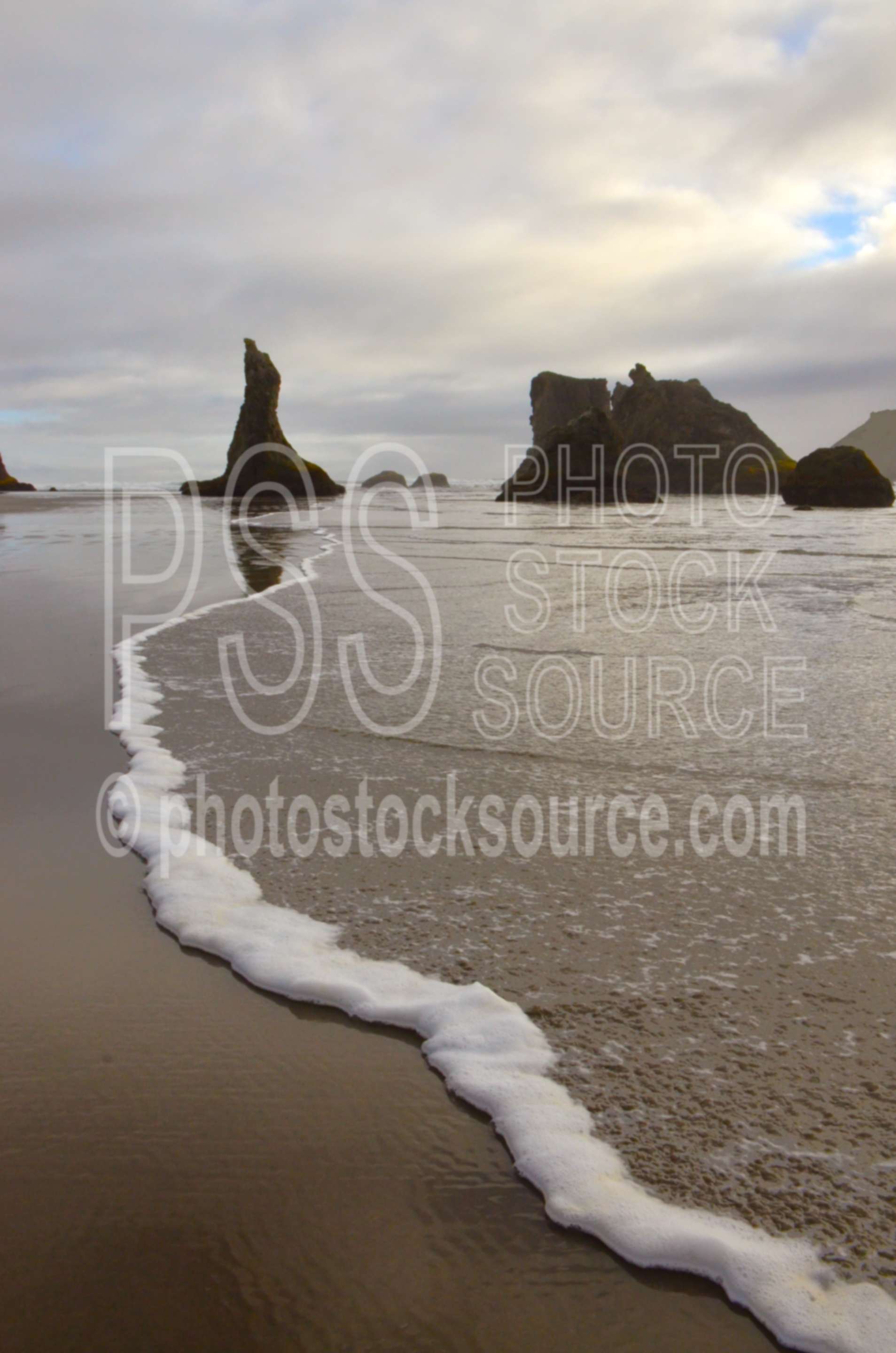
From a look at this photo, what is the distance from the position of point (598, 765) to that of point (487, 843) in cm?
92

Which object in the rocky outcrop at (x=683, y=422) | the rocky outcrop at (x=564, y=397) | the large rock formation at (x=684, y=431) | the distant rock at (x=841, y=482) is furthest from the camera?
the rocky outcrop at (x=564, y=397)

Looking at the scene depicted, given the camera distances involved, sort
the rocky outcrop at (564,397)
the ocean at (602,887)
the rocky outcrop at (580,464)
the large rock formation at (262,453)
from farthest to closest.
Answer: the rocky outcrop at (564,397), the large rock formation at (262,453), the rocky outcrop at (580,464), the ocean at (602,887)

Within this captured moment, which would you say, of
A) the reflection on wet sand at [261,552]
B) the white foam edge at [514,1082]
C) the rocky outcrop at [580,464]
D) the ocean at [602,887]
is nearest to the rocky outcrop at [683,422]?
the rocky outcrop at [580,464]

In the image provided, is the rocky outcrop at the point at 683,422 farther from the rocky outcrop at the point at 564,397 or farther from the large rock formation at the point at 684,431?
the rocky outcrop at the point at 564,397

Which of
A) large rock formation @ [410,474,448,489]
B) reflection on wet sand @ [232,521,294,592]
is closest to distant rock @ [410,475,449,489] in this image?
large rock formation @ [410,474,448,489]

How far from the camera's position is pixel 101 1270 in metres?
1.43

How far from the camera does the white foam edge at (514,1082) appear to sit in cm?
143

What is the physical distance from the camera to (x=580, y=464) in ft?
169

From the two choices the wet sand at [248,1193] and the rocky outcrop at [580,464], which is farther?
the rocky outcrop at [580,464]

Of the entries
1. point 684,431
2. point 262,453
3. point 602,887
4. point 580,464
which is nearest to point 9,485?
point 262,453

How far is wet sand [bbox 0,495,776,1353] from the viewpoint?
53.7 inches

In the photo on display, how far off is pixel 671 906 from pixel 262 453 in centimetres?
5672

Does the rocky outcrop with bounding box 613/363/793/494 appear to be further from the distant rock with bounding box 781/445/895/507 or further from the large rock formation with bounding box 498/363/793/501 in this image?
the distant rock with bounding box 781/445/895/507

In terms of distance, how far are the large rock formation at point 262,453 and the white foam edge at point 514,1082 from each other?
50.0 m
